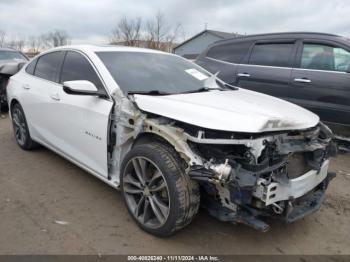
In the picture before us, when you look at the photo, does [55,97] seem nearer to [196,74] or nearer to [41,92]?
[41,92]

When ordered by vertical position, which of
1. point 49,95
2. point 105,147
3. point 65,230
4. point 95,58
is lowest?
point 65,230

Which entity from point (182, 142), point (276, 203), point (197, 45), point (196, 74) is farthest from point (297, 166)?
point (197, 45)

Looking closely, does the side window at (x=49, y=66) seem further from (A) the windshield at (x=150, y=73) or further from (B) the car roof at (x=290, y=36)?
(B) the car roof at (x=290, y=36)

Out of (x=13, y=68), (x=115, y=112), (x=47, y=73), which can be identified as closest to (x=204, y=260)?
(x=115, y=112)

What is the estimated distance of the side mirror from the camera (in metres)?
3.17

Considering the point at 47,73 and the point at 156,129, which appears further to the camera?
the point at 47,73

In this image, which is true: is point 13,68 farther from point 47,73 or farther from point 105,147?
point 105,147

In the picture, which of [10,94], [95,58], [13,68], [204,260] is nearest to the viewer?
[204,260]

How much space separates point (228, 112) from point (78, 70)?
1.98 metres

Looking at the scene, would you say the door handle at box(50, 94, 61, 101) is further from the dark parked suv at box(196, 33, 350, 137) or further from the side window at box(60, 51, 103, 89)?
the dark parked suv at box(196, 33, 350, 137)

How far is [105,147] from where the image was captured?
3230mm

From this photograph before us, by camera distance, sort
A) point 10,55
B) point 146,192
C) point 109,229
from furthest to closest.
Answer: point 10,55, point 109,229, point 146,192

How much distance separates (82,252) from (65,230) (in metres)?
0.40

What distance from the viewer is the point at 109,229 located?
3064mm
